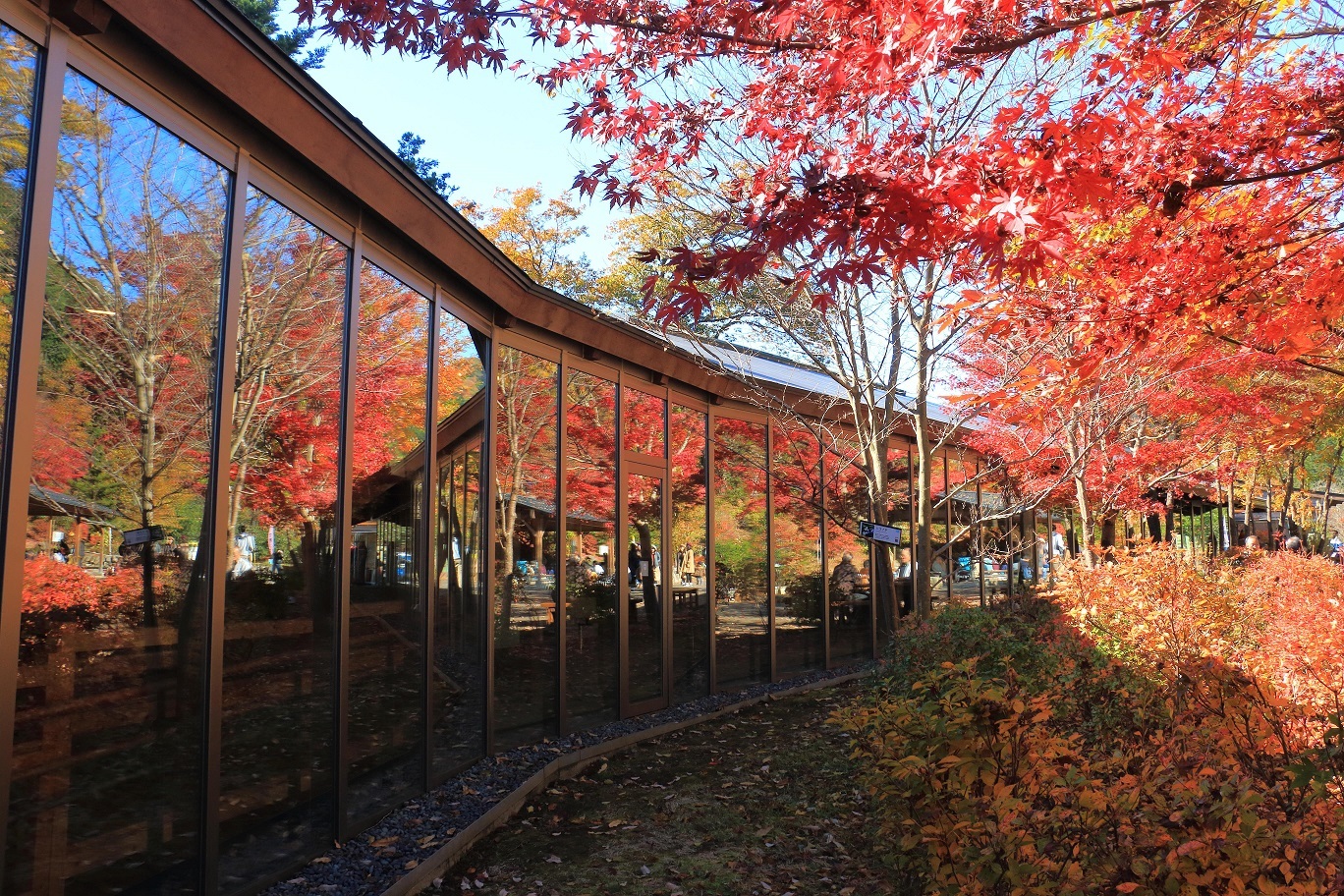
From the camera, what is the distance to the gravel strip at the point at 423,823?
16.1ft

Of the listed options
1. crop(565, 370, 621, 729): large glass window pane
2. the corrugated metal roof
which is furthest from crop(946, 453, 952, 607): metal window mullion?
crop(565, 370, 621, 729): large glass window pane

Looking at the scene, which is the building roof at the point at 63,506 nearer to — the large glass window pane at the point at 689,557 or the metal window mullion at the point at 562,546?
the metal window mullion at the point at 562,546

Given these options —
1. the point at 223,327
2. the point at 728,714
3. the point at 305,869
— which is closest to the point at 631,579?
the point at 728,714

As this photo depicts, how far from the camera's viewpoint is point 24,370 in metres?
3.30

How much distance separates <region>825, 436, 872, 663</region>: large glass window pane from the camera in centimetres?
1356

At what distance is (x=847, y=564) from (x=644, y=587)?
4.77 metres

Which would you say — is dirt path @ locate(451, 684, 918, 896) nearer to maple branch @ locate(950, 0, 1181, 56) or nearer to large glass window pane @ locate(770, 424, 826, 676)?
maple branch @ locate(950, 0, 1181, 56)

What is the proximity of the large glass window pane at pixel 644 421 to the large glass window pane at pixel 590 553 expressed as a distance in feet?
0.90

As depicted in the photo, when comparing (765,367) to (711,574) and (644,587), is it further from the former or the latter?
(644,587)

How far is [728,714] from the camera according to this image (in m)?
10.3

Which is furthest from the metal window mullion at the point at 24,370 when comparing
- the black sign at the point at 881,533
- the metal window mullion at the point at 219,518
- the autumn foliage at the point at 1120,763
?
the black sign at the point at 881,533

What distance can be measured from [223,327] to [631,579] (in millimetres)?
6109

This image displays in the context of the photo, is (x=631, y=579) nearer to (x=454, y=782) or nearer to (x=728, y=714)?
(x=728, y=714)

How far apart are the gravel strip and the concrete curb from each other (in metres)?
0.09
